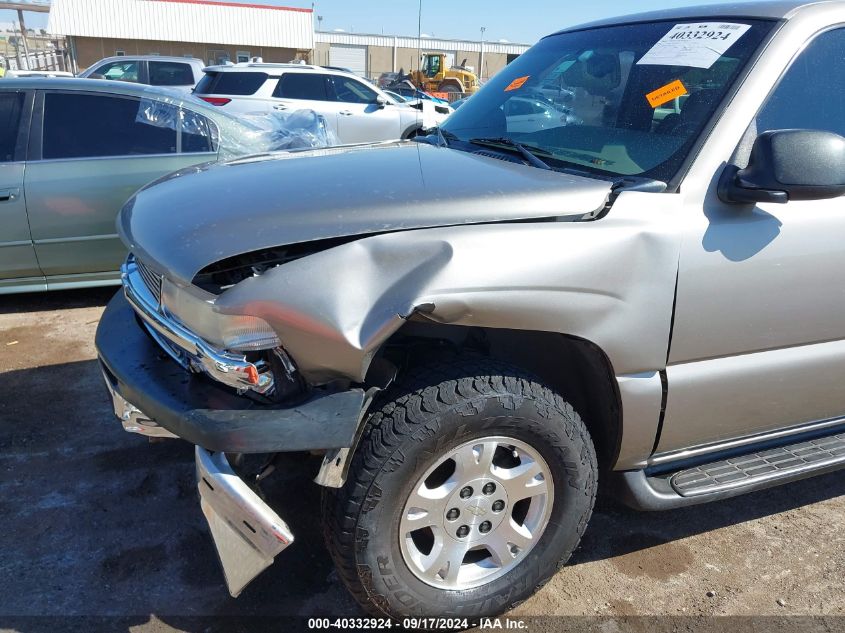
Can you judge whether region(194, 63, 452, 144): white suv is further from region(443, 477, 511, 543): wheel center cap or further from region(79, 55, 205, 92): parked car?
region(443, 477, 511, 543): wheel center cap

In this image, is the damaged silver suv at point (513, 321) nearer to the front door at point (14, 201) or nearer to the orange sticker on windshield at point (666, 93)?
the orange sticker on windshield at point (666, 93)

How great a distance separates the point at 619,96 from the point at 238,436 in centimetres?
191

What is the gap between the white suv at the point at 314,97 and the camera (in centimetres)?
1045

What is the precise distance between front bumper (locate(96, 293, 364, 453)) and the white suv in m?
8.69

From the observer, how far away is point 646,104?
98.3 inches

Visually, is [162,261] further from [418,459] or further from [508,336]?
[508,336]

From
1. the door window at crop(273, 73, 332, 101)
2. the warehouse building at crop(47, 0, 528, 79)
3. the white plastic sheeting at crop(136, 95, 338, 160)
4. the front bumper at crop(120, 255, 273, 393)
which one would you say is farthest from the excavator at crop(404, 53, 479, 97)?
the front bumper at crop(120, 255, 273, 393)

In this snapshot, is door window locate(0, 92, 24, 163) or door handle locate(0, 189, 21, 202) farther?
door window locate(0, 92, 24, 163)

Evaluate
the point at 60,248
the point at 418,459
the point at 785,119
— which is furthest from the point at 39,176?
the point at 785,119

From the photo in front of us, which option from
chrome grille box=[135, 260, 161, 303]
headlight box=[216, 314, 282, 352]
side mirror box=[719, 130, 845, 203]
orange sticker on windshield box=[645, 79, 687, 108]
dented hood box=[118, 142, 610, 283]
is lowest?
chrome grille box=[135, 260, 161, 303]

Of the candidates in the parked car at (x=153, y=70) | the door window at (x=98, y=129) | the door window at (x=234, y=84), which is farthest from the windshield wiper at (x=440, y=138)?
the parked car at (x=153, y=70)

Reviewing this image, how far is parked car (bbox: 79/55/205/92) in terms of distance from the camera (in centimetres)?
1440

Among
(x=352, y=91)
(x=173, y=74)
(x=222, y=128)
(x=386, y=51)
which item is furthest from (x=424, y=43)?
(x=222, y=128)

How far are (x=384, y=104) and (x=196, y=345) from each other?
31.1 feet
